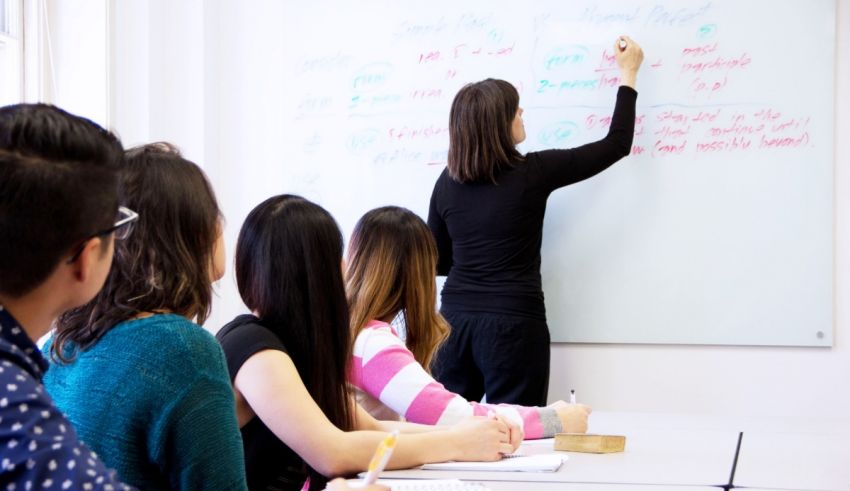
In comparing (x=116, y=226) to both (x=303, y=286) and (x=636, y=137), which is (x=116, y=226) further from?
(x=636, y=137)

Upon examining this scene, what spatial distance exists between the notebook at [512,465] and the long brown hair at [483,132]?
1.43m

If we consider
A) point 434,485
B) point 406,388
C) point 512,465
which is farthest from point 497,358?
point 434,485

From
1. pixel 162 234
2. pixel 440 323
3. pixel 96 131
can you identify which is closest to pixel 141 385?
pixel 162 234

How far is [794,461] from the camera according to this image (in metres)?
1.69

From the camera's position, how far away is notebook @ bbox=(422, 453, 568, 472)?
1.63 metres

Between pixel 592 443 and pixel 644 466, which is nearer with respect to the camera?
pixel 644 466

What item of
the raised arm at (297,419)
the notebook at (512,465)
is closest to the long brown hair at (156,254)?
the raised arm at (297,419)

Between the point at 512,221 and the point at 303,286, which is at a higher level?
the point at 512,221

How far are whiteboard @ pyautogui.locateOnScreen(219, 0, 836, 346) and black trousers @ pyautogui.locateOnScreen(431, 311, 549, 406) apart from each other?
36 centimetres

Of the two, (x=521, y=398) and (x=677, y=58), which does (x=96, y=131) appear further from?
(x=677, y=58)

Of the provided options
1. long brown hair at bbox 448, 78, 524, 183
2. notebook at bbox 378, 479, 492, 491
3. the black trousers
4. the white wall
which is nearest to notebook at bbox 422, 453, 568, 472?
notebook at bbox 378, 479, 492, 491

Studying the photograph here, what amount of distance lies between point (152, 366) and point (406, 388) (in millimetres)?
830

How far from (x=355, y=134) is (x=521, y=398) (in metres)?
1.19

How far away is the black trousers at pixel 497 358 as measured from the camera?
9.59 ft
